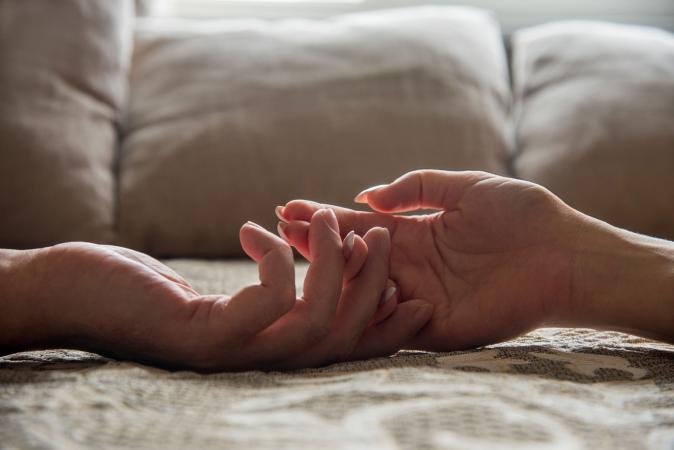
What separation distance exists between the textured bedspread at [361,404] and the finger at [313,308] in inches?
0.9

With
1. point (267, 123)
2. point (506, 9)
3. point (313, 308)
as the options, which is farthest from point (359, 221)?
point (506, 9)

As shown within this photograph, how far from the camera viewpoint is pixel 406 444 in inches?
17.0

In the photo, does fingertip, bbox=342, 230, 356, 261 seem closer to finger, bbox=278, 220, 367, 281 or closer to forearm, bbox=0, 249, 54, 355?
finger, bbox=278, 220, 367, 281

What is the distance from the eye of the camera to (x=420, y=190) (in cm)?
79

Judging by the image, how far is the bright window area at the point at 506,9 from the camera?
1.97 metres

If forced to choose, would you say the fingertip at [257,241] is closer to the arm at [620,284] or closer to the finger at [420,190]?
the finger at [420,190]

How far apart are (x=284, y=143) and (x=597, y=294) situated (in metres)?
0.71

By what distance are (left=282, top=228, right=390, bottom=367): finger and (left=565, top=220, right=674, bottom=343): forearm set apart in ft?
0.56

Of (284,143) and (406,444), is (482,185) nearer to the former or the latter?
(406,444)

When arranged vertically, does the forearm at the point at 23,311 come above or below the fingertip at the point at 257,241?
below

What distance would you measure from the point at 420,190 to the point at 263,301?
23 centimetres

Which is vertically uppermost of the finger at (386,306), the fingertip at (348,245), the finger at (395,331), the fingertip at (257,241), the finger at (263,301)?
the fingertip at (257,241)

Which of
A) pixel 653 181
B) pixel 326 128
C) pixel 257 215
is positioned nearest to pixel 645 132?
pixel 653 181

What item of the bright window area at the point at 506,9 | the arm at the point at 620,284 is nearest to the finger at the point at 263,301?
the arm at the point at 620,284
